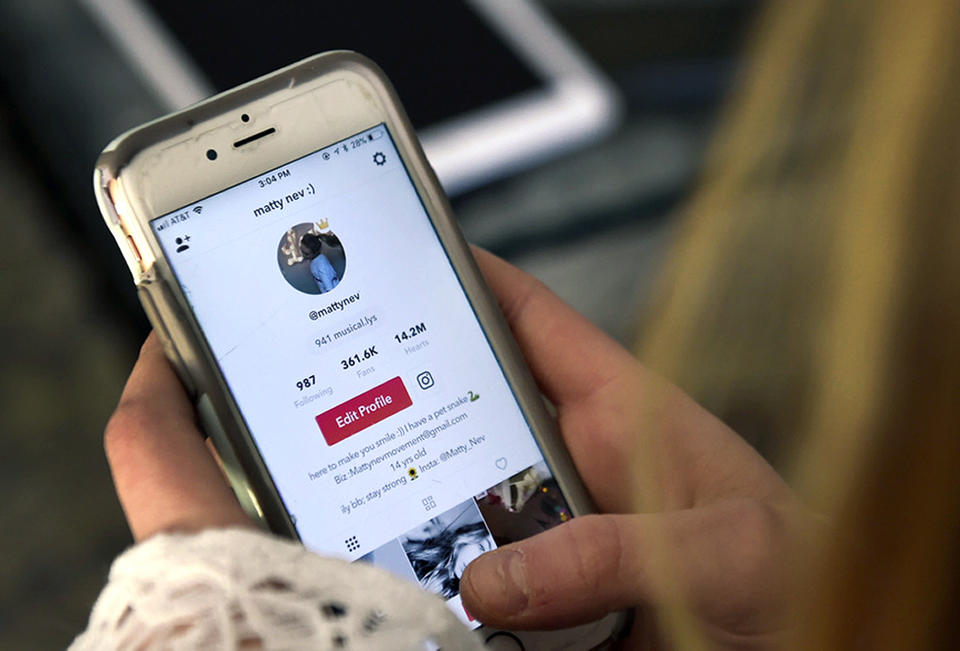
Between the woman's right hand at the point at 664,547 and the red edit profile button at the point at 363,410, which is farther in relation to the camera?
the red edit profile button at the point at 363,410

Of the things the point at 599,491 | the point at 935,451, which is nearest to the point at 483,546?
the point at 599,491

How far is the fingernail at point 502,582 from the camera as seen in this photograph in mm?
333

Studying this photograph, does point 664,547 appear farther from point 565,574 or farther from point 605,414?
point 605,414

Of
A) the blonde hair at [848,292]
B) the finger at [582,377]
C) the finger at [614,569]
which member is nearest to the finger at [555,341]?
the finger at [582,377]

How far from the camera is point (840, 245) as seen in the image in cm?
19

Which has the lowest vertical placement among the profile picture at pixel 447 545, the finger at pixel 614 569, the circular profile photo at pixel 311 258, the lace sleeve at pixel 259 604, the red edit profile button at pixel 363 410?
the finger at pixel 614 569

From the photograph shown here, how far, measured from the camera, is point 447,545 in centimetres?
42

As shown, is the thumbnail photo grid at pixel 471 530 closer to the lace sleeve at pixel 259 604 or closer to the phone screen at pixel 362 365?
the phone screen at pixel 362 365

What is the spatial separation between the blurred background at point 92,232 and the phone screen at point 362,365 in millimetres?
212

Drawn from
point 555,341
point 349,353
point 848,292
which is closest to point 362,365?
point 349,353

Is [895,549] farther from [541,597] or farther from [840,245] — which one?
[541,597]

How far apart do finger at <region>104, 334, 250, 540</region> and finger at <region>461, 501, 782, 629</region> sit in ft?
0.32

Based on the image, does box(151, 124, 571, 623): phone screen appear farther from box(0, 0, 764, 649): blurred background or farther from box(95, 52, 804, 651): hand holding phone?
box(0, 0, 764, 649): blurred background

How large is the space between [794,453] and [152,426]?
263mm
